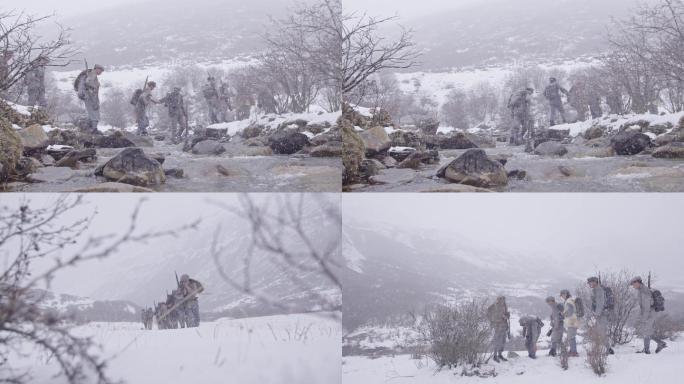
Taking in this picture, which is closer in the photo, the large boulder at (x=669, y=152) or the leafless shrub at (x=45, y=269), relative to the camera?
the leafless shrub at (x=45, y=269)

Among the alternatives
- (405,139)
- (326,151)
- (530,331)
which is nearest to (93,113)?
(326,151)

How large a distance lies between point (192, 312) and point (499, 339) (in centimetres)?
170

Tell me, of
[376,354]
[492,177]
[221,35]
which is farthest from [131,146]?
[492,177]

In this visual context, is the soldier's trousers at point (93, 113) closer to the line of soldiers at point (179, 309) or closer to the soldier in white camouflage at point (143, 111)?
the soldier in white camouflage at point (143, 111)

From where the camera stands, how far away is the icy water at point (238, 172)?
3.71 metres

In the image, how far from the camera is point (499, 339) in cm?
380

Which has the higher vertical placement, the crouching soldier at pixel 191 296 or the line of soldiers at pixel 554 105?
the line of soldiers at pixel 554 105

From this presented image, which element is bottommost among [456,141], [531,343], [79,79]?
[531,343]

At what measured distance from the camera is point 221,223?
3754 millimetres

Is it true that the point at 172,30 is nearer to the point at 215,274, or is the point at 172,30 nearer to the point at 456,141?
the point at 215,274

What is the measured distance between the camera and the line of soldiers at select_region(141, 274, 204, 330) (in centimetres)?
366

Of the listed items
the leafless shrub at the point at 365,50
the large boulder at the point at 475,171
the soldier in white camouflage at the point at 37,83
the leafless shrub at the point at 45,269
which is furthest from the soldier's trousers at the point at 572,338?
the soldier in white camouflage at the point at 37,83

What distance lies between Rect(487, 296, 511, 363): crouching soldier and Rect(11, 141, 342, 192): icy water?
1109 mm

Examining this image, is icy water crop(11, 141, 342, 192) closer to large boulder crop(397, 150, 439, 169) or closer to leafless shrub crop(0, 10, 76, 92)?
large boulder crop(397, 150, 439, 169)
